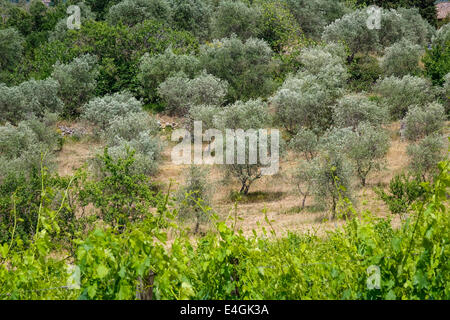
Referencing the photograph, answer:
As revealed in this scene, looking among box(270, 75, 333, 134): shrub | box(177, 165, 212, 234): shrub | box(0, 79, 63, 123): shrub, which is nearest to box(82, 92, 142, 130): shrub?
box(0, 79, 63, 123): shrub

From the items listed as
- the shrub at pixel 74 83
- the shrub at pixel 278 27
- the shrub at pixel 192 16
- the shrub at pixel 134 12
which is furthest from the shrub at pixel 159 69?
the shrub at pixel 192 16

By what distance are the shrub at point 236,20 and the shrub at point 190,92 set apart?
12.2m

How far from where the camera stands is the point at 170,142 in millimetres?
34688

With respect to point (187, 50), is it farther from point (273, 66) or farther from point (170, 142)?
point (170, 142)

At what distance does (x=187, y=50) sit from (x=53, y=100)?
43.8ft

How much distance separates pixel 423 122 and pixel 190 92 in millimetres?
16524

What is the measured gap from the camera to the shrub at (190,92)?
37.2 meters

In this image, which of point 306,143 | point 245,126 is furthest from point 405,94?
point 245,126

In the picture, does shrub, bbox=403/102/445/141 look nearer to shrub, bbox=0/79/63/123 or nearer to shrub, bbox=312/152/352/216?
shrub, bbox=312/152/352/216

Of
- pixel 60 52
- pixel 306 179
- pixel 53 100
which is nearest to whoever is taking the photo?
pixel 306 179

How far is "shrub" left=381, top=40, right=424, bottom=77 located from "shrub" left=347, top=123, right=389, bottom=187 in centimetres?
1433

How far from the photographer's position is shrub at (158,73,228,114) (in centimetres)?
3716

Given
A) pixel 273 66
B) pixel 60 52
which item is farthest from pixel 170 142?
pixel 60 52

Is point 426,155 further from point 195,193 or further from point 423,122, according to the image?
point 195,193
